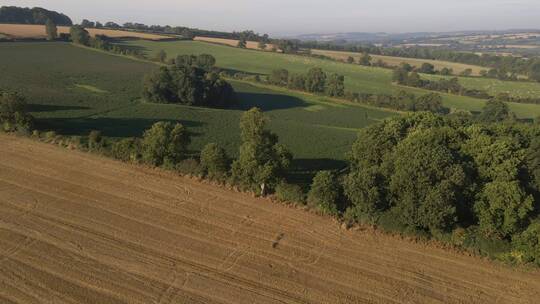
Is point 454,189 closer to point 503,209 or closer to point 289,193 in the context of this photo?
point 503,209

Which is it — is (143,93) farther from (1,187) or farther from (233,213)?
(233,213)

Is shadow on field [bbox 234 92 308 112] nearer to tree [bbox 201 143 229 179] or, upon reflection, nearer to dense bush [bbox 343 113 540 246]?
tree [bbox 201 143 229 179]

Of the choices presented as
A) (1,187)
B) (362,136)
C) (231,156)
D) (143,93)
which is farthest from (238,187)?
(143,93)

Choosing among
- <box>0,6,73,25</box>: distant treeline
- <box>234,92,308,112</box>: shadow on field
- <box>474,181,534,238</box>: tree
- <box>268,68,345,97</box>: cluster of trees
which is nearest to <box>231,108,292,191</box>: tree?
<box>474,181,534,238</box>: tree

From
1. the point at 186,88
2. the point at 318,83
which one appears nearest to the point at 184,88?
the point at 186,88

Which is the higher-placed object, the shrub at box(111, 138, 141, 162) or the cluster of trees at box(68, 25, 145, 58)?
the cluster of trees at box(68, 25, 145, 58)

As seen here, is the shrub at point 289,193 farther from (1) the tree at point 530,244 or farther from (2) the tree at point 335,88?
(2) the tree at point 335,88
